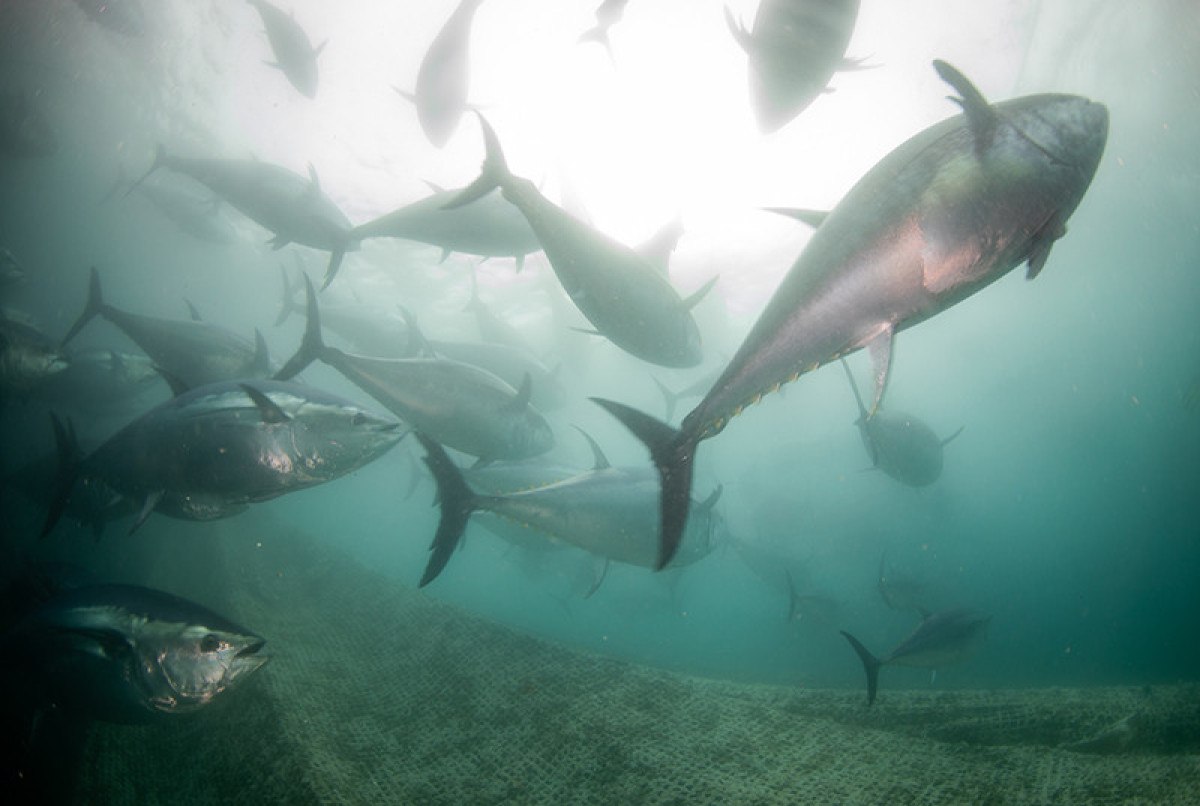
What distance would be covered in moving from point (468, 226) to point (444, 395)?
1528 millimetres

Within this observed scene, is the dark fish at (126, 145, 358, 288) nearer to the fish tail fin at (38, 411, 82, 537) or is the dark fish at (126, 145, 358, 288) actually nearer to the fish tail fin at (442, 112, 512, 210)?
the fish tail fin at (38, 411, 82, 537)

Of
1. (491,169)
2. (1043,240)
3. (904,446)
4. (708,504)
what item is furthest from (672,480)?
(904,446)

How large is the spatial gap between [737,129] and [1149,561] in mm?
36650

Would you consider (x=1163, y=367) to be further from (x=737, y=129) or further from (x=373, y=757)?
(x=373, y=757)

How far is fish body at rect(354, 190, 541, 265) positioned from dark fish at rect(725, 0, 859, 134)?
6.39ft

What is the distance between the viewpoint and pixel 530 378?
445 centimetres

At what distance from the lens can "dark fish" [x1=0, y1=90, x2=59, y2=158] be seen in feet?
36.5

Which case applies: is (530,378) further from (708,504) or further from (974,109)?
(974,109)

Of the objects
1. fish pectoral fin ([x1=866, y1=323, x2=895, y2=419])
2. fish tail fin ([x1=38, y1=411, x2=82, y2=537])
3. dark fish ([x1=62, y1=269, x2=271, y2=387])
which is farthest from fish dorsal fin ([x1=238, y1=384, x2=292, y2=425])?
fish pectoral fin ([x1=866, y1=323, x2=895, y2=419])

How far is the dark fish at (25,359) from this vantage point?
5.97 m

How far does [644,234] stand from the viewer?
1792 centimetres

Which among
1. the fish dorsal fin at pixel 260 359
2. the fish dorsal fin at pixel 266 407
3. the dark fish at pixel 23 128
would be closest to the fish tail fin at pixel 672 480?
the fish dorsal fin at pixel 266 407

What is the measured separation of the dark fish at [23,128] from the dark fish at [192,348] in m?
12.1

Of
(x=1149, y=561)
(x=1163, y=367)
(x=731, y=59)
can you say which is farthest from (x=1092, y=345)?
(x=731, y=59)
